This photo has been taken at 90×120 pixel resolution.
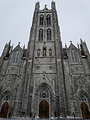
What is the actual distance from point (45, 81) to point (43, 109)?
169 inches

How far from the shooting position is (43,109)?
599 inches

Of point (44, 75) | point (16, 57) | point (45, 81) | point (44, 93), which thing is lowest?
point (44, 93)

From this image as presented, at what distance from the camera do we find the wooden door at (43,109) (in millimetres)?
14750

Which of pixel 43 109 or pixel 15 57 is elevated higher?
pixel 15 57

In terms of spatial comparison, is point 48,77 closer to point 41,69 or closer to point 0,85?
point 41,69

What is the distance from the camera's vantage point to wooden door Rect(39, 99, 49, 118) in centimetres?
1475

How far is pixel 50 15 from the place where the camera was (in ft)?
95.7

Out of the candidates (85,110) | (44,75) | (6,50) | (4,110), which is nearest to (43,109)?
(44,75)

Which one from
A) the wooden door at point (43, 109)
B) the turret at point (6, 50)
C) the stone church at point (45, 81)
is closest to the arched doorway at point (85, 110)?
the stone church at point (45, 81)

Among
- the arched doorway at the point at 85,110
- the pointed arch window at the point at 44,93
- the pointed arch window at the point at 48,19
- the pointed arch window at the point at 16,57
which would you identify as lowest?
the arched doorway at the point at 85,110

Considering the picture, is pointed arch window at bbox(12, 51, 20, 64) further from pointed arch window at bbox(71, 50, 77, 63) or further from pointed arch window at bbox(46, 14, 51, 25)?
pointed arch window at bbox(46, 14, 51, 25)

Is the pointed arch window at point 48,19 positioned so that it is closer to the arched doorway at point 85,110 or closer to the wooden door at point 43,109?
the wooden door at point 43,109

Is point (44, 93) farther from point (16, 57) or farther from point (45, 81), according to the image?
point (16, 57)

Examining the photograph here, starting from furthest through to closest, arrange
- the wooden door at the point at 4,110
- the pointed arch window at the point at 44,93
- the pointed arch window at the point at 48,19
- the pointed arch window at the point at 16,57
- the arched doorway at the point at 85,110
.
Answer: the pointed arch window at the point at 48,19 → the pointed arch window at the point at 16,57 → the pointed arch window at the point at 44,93 → the wooden door at the point at 4,110 → the arched doorway at the point at 85,110
